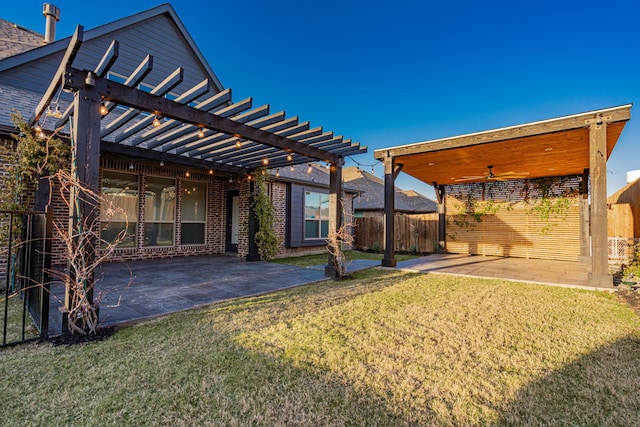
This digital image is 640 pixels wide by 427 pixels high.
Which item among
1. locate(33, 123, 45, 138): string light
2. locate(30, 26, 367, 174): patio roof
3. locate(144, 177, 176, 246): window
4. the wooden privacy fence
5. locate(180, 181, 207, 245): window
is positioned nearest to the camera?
locate(30, 26, 367, 174): patio roof

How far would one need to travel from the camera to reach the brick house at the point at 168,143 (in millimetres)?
4051

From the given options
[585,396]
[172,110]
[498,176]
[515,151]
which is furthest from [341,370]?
[498,176]

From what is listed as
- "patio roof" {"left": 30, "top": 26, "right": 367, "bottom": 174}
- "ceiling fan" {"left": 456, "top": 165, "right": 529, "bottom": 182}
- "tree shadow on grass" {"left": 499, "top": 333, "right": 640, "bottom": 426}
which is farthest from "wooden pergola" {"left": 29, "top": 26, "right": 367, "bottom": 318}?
"ceiling fan" {"left": 456, "top": 165, "right": 529, "bottom": 182}

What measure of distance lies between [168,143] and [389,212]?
5387 mm

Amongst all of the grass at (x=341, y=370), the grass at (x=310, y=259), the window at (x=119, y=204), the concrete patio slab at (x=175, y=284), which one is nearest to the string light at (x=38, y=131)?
the concrete patio slab at (x=175, y=284)

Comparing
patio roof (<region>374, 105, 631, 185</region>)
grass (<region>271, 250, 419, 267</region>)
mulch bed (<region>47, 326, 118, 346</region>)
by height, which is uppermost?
patio roof (<region>374, 105, 631, 185</region>)

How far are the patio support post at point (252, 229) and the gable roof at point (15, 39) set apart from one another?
6.83 meters

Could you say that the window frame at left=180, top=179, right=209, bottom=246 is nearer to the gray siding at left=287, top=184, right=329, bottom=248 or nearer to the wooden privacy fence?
the gray siding at left=287, top=184, right=329, bottom=248

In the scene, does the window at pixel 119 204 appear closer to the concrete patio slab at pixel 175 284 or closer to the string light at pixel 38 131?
the concrete patio slab at pixel 175 284

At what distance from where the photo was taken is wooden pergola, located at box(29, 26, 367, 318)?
3.10 metres

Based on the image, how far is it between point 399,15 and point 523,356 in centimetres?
954

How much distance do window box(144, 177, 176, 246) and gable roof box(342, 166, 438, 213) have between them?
1175 cm

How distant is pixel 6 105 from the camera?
614 centimetres

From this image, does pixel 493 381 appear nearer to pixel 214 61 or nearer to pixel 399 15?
pixel 399 15
